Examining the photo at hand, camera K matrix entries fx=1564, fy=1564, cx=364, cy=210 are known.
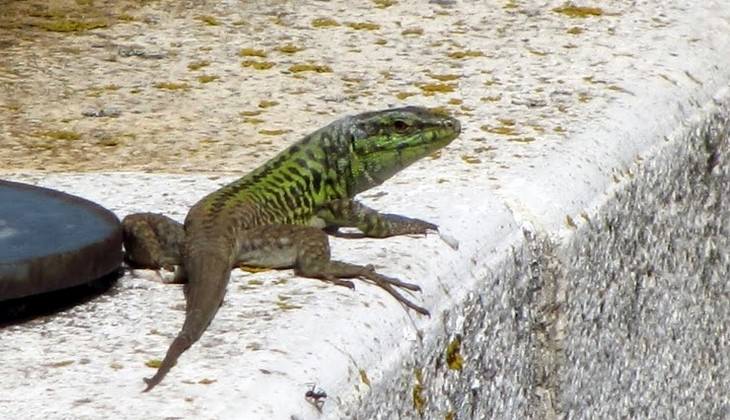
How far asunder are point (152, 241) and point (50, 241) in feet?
0.99

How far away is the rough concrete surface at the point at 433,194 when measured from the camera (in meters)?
2.39

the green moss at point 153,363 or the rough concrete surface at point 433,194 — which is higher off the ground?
the green moss at point 153,363

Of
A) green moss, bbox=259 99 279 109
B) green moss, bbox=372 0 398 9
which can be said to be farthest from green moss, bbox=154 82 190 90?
green moss, bbox=372 0 398 9

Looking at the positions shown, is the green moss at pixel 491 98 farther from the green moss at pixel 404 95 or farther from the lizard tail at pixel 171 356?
the lizard tail at pixel 171 356

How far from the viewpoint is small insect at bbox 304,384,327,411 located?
2.23 meters

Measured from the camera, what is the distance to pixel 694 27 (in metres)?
4.30

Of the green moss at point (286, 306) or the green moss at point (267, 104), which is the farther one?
the green moss at point (267, 104)

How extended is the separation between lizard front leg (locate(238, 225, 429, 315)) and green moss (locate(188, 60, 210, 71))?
4.21 ft

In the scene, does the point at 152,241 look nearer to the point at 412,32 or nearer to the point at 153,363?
the point at 153,363

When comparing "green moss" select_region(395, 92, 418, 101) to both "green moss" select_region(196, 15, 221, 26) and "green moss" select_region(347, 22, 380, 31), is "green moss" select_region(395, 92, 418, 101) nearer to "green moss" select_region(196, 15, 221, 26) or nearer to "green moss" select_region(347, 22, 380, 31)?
"green moss" select_region(347, 22, 380, 31)

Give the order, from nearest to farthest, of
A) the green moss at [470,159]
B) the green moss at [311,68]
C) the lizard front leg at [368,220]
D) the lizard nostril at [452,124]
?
the lizard front leg at [368,220] → the lizard nostril at [452,124] → the green moss at [470,159] → the green moss at [311,68]

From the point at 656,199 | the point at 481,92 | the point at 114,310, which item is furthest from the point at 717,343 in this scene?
the point at 114,310

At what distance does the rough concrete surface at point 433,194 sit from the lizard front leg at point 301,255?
39 mm

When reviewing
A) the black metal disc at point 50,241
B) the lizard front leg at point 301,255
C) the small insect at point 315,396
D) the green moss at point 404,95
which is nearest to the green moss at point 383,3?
the green moss at point 404,95
